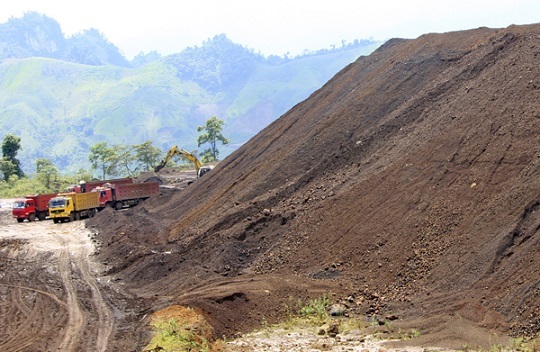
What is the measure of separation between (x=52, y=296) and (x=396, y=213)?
11.9 m

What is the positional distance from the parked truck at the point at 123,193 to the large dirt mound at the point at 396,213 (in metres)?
13.5

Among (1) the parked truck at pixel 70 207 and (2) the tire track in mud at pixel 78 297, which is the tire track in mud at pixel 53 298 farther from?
(1) the parked truck at pixel 70 207

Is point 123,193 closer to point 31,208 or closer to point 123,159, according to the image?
point 31,208

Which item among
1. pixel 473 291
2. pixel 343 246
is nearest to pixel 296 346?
pixel 473 291

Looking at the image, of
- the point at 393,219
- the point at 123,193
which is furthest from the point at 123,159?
the point at 393,219

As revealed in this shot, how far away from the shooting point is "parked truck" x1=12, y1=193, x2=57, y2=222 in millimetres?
49094

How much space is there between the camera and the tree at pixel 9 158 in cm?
8075

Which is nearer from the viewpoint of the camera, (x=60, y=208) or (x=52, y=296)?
(x=52, y=296)

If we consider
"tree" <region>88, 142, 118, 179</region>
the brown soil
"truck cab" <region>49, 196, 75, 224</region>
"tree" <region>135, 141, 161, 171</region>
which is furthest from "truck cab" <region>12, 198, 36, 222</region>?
"tree" <region>88, 142, 118, 179</region>

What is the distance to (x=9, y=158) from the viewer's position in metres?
84.5

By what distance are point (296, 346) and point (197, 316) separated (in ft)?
9.41

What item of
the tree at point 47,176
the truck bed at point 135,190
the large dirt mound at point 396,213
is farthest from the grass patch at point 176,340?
the tree at point 47,176

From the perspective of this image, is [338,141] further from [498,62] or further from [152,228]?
[152,228]

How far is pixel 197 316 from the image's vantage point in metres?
17.6
